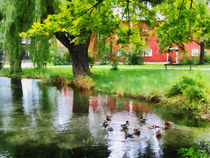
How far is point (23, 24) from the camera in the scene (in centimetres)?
1711

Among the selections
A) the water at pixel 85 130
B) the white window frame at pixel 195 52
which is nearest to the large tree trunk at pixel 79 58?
the water at pixel 85 130

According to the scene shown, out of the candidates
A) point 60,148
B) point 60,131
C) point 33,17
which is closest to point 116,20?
point 60,131

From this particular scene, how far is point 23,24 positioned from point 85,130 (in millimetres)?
10464

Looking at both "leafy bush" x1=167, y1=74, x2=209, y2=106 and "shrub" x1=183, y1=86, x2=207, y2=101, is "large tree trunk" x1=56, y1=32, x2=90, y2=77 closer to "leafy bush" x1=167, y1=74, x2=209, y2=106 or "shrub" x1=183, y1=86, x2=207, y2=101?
"leafy bush" x1=167, y1=74, x2=209, y2=106

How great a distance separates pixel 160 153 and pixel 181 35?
4561 mm

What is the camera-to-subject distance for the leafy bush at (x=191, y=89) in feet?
37.5

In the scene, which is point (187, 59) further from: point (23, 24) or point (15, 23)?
point (15, 23)

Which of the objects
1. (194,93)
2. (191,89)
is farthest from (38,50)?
(194,93)

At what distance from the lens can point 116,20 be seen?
10.6 meters

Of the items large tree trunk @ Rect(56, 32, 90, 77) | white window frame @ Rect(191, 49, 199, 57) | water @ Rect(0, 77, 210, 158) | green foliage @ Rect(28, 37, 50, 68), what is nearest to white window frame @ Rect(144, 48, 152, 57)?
white window frame @ Rect(191, 49, 199, 57)

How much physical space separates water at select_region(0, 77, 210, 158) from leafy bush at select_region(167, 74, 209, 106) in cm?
99

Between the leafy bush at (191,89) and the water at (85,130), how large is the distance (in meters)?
0.99

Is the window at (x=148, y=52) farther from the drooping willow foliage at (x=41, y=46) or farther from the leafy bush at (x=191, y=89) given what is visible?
the leafy bush at (x=191, y=89)

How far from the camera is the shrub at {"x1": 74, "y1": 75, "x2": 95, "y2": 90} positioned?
17531 millimetres
